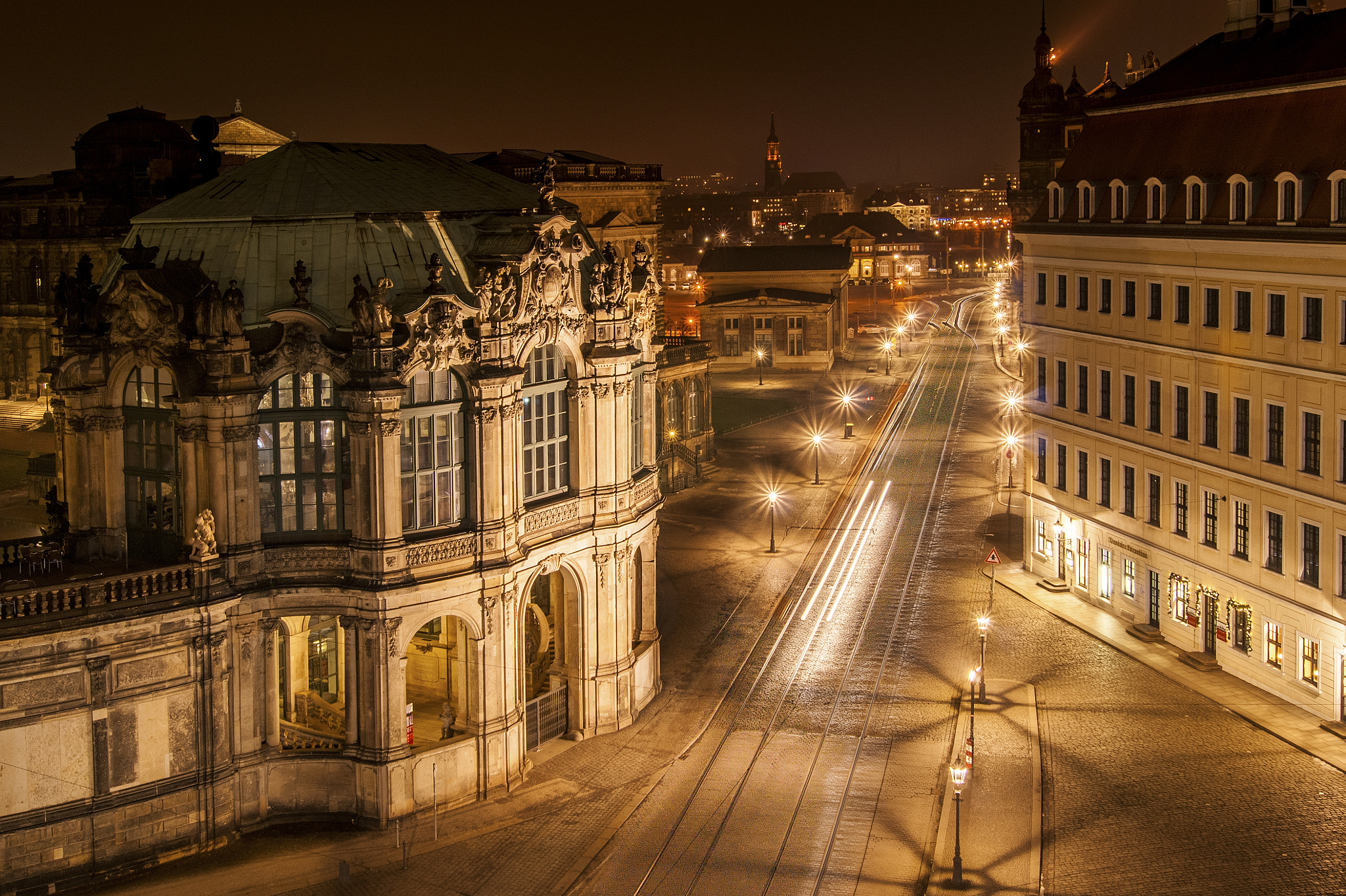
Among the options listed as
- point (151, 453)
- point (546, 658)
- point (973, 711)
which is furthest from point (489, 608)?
point (973, 711)

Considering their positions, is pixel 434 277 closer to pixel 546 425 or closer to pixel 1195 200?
pixel 546 425

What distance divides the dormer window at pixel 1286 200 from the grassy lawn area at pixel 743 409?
7110cm

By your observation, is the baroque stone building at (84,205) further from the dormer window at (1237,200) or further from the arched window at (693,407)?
the dormer window at (1237,200)

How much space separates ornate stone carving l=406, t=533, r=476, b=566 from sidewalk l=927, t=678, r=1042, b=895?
Result: 56.3 feet

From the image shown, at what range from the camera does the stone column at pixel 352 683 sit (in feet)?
149

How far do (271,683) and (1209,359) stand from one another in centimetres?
3957

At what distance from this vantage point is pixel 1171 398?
63094 millimetres

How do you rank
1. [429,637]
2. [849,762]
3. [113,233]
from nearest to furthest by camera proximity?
[849,762]
[429,637]
[113,233]

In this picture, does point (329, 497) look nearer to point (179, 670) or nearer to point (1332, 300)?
point (179, 670)

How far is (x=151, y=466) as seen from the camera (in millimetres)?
46000

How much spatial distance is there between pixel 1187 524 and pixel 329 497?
3661cm

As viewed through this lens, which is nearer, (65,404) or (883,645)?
(65,404)

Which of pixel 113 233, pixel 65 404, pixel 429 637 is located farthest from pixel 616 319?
pixel 113 233

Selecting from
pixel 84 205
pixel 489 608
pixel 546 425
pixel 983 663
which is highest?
pixel 84 205
